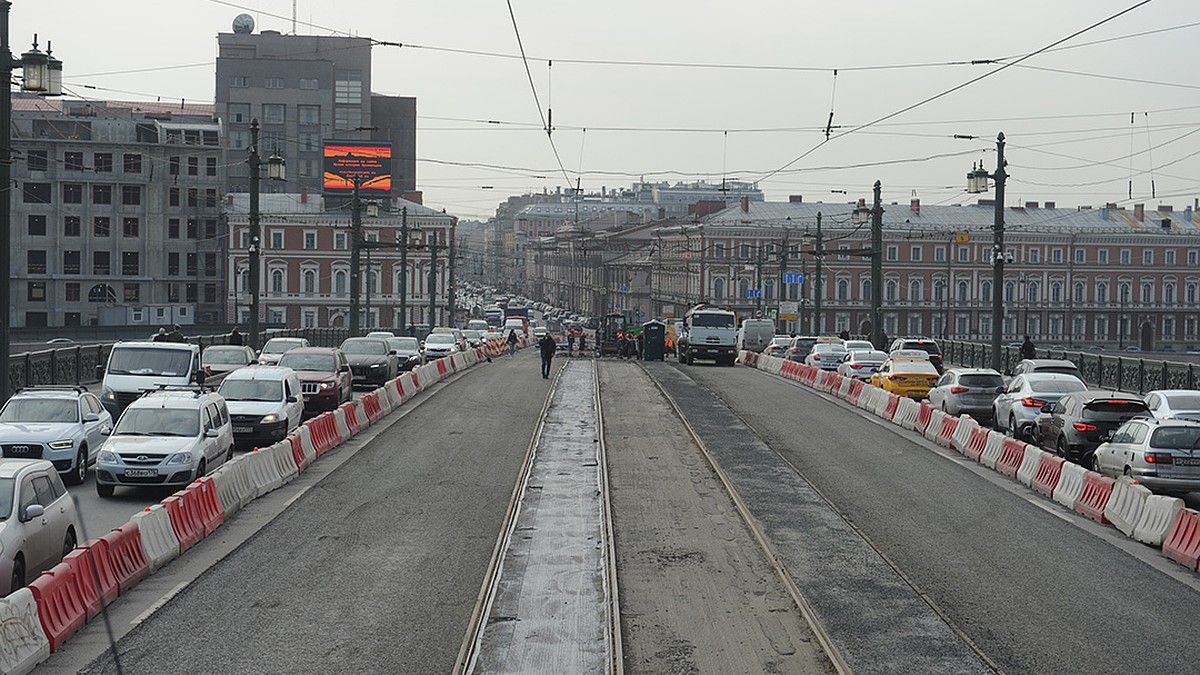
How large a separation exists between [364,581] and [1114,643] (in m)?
7.99

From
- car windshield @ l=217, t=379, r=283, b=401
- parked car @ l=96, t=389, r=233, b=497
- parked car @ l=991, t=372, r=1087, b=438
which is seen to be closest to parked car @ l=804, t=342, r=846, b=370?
parked car @ l=991, t=372, r=1087, b=438

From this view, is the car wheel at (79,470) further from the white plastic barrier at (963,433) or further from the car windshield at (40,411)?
the white plastic barrier at (963,433)

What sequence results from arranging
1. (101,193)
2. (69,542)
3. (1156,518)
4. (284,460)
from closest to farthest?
(69,542), (1156,518), (284,460), (101,193)

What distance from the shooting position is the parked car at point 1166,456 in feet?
65.4

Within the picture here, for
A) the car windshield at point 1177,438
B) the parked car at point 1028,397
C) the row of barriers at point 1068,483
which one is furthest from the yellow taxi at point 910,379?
the car windshield at point 1177,438

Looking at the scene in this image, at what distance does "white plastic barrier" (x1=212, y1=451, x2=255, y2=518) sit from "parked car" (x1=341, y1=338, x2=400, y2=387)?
21.0 metres

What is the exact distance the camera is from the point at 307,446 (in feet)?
84.0

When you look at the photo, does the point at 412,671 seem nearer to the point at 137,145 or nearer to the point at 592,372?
the point at 592,372

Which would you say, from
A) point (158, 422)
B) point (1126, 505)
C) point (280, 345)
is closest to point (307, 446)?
point (158, 422)

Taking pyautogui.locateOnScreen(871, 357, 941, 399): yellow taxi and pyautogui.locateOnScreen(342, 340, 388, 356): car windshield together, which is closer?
pyautogui.locateOnScreen(871, 357, 941, 399): yellow taxi

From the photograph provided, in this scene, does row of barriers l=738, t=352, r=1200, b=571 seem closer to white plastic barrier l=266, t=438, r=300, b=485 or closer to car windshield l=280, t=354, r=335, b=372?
white plastic barrier l=266, t=438, r=300, b=485

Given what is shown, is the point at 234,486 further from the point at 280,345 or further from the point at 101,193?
the point at 101,193

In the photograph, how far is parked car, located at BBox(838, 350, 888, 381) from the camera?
46.7m

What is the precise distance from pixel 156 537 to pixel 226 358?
21.6m
